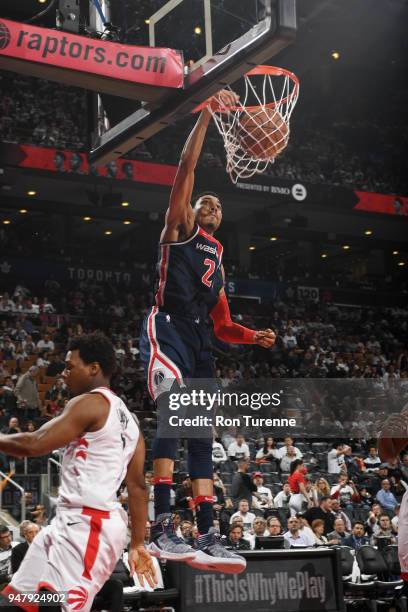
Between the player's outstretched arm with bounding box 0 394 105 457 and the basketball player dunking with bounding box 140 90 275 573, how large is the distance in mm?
1880

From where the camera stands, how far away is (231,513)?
448 inches

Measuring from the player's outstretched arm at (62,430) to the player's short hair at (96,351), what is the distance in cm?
27

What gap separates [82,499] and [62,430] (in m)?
0.36

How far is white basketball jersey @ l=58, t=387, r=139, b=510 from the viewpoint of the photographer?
12.8 ft

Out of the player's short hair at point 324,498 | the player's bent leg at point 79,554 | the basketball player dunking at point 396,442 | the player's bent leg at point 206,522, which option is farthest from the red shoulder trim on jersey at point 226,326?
the player's short hair at point 324,498

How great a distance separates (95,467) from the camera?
3947 millimetres

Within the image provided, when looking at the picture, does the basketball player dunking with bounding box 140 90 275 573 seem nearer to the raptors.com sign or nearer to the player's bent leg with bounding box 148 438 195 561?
the player's bent leg with bounding box 148 438 195 561

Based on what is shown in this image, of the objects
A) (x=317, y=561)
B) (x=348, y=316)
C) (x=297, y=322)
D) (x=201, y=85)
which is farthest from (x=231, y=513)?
(x=348, y=316)

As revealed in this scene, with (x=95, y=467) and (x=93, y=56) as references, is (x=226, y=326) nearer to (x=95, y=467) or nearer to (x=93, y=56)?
(x=93, y=56)

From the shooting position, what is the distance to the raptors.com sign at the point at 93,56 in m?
5.75

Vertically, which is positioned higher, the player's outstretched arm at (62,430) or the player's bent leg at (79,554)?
the player's outstretched arm at (62,430)

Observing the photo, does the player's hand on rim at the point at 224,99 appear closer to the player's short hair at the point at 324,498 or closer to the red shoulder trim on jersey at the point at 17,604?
the red shoulder trim on jersey at the point at 17,604

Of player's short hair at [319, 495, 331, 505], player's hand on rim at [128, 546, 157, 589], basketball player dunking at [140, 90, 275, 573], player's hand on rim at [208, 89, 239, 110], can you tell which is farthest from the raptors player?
player's short hair at [319, 495, 331, 505]

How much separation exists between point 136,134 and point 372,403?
863cm
